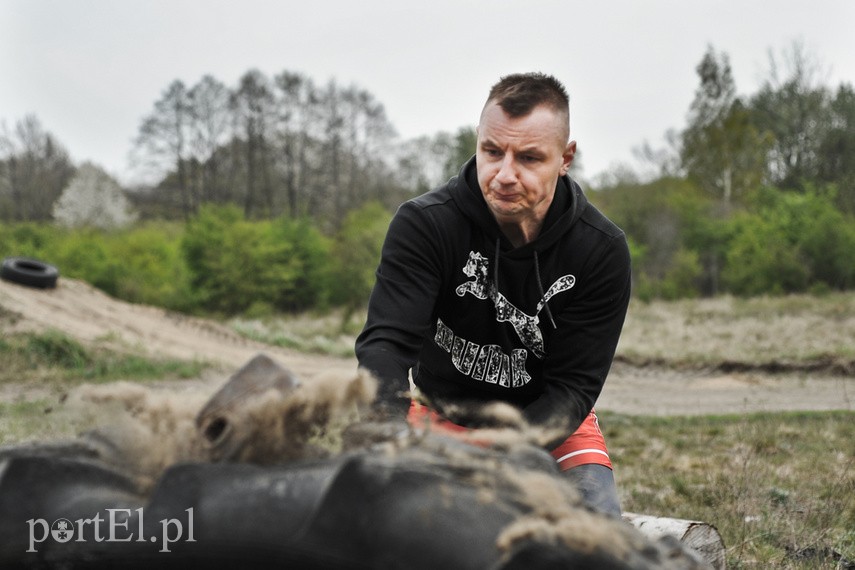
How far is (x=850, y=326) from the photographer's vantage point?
22234mm

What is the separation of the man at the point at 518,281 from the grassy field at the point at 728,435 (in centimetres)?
117

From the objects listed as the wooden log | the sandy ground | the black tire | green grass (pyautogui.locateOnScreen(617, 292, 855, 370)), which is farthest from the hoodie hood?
the black tire

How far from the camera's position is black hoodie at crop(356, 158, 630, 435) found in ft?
11.1

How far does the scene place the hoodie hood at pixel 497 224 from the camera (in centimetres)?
343

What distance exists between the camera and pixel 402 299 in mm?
3203

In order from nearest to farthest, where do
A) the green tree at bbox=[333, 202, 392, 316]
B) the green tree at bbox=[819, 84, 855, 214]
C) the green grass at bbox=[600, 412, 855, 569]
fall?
the green grass at bbox=[600, 412, 855, 569], the green tree at bbox=[333, 202, 392, 316], the green tree at bbox=[819, 84, 855, 214]

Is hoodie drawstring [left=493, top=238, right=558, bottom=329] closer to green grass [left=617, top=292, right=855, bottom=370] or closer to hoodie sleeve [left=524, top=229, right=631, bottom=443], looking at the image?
hoodie sleeve [left=524, top=229, right=631, bottom=443]

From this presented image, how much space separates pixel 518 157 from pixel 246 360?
630 inches

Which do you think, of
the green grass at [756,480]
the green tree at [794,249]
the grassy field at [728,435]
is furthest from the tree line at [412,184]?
the green grass at [756,480]

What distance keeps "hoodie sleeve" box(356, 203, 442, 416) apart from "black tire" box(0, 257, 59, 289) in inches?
778

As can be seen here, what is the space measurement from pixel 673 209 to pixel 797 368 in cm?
2601

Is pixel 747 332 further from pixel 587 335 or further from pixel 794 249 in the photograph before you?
pixel 587 335

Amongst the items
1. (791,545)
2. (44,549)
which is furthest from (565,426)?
(44,549)

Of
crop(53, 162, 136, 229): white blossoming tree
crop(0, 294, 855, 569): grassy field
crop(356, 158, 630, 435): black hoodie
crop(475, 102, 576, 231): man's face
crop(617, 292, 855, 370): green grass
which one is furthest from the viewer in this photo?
crop(53, 162, 136, 229): white blossoming tree
